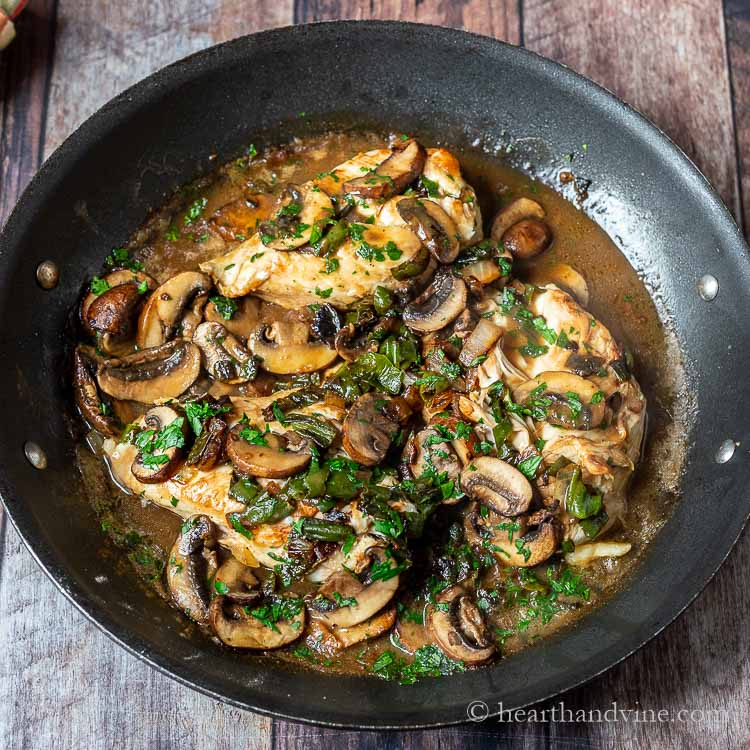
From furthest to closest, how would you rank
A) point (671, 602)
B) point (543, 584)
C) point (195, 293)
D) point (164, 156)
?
point (164, 156) → point (195, 293) → point (543, 584) → point (671, 602)

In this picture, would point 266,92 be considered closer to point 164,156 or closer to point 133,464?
point 164,156

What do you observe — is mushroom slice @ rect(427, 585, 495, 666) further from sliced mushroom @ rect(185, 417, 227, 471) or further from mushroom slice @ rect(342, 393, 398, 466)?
sliced mushroom @ rect(185, 417, 227, 471)

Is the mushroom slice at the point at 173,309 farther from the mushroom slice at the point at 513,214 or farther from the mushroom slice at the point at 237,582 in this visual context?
the mushroom slice at the point at 513,214

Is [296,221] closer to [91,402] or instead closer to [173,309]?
[173,309]

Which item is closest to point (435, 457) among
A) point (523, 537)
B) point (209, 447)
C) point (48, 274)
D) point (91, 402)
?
point (523, 537)

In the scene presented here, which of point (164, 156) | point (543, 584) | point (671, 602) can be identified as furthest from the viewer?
point (164, 156)

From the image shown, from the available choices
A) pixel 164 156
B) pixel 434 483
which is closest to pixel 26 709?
pixel 434 483
